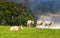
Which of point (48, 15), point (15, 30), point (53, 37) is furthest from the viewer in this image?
point (48, 15)

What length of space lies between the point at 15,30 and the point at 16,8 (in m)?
4.74

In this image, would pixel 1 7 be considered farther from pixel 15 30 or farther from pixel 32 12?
pixel 15 30

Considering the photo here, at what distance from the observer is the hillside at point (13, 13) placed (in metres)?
11.2

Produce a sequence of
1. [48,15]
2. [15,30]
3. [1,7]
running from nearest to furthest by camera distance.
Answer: [15,30] < [48,15] < [1,7]

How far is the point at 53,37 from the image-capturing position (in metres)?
6.33

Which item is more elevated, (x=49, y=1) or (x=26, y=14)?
(x=49, y=1)

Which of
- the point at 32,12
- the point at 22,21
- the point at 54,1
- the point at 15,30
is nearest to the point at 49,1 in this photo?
the point at 54,1

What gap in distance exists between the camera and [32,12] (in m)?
11.1

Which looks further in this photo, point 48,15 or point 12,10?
point 12,10

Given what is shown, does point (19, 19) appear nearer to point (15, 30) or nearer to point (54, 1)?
point (54, 1)

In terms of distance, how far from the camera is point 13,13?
11570 millimetres

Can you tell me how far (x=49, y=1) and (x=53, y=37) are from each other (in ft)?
16.1

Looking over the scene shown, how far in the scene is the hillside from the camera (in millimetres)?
11242

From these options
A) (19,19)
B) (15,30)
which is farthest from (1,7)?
(15,30)
